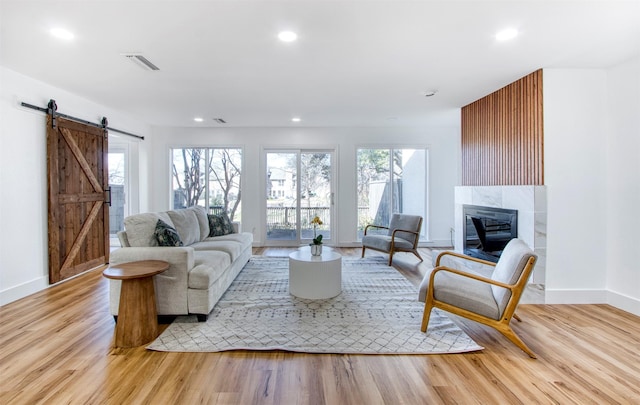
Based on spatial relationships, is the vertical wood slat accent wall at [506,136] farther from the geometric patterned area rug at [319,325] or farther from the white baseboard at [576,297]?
the geometric patterned area rug at [319,325]

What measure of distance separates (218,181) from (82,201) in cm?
241

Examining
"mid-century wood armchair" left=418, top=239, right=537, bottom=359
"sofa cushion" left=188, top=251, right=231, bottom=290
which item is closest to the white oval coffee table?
"sofa cushion" left=188, top=251, right=231, bottom=290

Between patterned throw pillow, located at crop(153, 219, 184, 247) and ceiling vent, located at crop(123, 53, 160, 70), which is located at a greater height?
ceiling vent, located at crop(123, 53, 160, 70)

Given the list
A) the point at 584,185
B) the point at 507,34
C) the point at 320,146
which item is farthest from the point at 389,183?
the point at 507,34

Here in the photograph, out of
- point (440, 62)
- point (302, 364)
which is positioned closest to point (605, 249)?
point (440, 62)

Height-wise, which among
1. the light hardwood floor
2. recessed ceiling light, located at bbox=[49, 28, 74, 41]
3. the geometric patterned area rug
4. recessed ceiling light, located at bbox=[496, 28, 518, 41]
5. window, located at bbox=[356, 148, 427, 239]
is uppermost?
recessed ceiling light, located at bbox=[49, 28, 74, 41]

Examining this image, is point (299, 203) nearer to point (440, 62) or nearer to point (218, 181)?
point (218, 181)

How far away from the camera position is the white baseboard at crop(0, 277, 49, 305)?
3.14 m

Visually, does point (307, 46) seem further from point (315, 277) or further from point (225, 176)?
point (225, 176)

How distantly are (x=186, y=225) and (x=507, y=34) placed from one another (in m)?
3.94

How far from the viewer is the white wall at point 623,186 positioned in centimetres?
296

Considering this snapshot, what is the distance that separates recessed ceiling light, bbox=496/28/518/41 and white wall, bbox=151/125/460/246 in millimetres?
3685

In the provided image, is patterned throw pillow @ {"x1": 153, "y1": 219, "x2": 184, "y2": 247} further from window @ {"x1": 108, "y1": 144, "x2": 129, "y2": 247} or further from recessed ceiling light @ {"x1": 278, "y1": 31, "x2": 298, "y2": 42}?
window @ {"x1": 108, "y1": 144, "x2": 129, "y2": 247}

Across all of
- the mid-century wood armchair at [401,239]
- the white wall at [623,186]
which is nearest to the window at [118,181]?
the mid-century wood armchair at [401,239]
